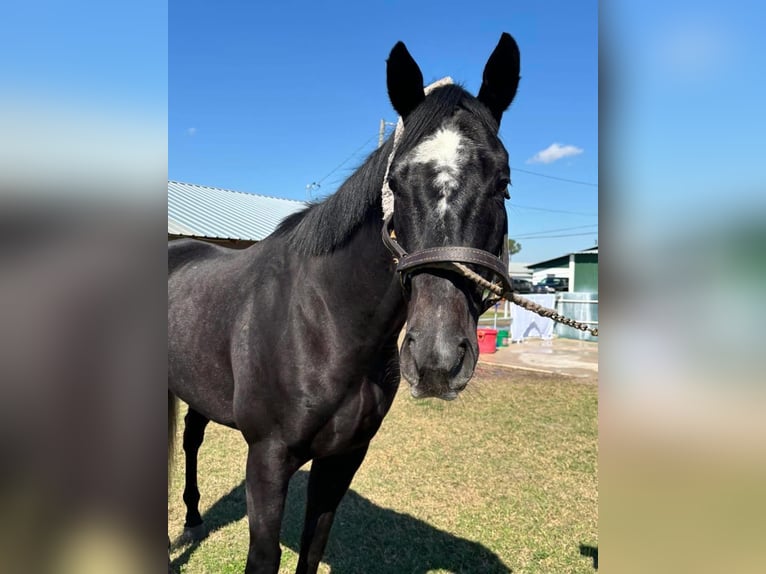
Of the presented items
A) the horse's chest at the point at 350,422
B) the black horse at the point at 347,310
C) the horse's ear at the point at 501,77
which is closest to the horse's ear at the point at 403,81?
the black horse at the point at 347,310

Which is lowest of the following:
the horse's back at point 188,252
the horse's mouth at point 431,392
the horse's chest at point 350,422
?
the horse's chest at point 350,422

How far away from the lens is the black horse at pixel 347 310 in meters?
1.42

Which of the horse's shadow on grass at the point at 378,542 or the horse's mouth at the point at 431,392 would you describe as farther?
the horse's shadow on grass at the point at 378,542

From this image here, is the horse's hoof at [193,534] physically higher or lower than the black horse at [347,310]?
lower

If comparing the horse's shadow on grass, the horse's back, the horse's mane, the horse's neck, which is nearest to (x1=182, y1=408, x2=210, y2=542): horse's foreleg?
the horse's shadow on grass

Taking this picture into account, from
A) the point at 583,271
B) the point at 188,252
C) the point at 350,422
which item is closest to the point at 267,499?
the point at 350,422

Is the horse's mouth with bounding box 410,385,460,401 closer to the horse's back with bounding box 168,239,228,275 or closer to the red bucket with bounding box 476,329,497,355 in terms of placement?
the horse's back with bounding box 168,239,228,275

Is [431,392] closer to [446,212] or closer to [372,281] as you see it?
[446,212]

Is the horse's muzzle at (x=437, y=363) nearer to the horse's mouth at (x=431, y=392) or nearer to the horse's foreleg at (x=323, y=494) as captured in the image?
the horse's mouth at (x=431, y=392)

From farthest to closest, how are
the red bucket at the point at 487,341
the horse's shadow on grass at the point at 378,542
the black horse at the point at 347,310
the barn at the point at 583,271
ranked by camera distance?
the barn at the point at 583,271, the red bucket at the point at 487,341, the horse's shadow on grass at the point at 378,542, the black horse at the point at 347,310

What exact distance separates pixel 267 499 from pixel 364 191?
1416 millimetres
